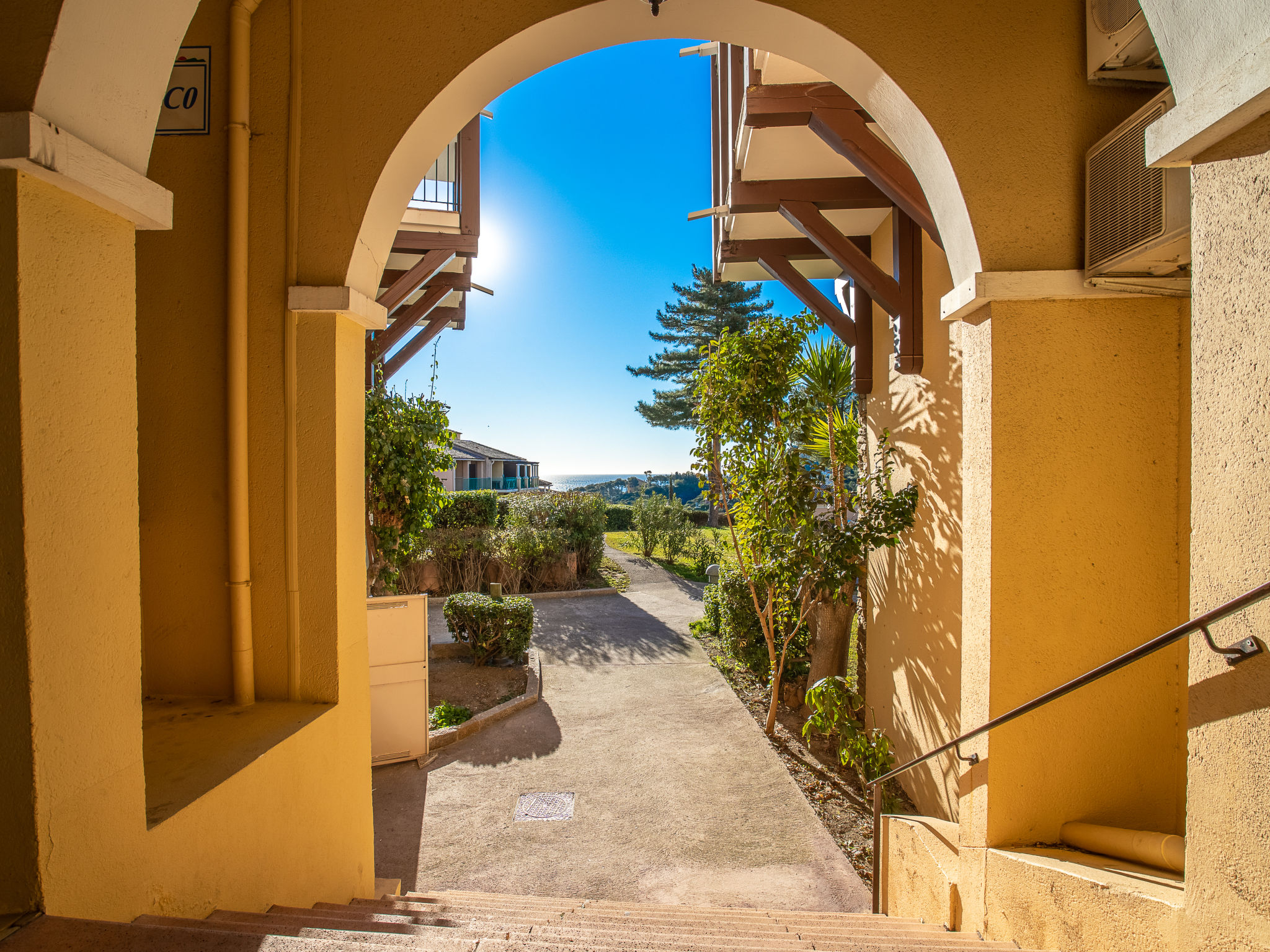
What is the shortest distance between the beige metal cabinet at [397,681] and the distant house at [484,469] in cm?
2242

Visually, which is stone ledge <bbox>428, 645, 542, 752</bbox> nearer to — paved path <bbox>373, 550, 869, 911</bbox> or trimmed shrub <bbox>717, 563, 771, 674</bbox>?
paved path <bbox>373, 550, 869, 911</bbox>

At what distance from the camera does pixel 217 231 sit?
2.80 meters

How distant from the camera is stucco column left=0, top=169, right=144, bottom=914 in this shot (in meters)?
1.42

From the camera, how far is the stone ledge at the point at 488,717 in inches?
215

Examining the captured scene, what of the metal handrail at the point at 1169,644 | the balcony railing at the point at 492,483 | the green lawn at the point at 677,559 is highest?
the metal handrail at the point at 1169,644

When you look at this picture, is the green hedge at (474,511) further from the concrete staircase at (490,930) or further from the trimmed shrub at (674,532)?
the concrete staircase at (490,930)

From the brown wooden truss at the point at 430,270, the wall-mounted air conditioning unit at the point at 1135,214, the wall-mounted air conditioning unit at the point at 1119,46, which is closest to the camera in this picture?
the wall-mounted air conditioning unit at the point at 1135,214

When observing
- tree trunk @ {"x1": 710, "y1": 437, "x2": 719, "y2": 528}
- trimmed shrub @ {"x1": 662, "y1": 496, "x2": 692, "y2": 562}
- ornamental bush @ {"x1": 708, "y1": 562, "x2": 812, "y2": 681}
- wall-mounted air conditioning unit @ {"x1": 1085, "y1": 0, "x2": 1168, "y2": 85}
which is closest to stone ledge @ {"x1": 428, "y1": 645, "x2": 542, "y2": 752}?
ornamental bush @ {"x1": 708, "y1": 562, "x2": 812, "y2": 681}

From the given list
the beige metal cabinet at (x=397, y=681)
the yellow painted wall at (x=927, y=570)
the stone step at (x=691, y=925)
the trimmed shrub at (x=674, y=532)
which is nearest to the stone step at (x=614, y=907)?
the stone step at (x=691, y=925)

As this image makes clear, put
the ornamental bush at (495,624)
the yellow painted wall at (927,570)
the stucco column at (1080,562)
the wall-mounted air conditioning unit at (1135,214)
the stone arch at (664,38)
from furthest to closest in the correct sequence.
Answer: the ornamental bush at (495,624) → the yellow painted wall at (927,570) → the stone arch at (664,38) → the stucco column at (1080,562) → the wall-mounted air conditioning unit at (1135,214)

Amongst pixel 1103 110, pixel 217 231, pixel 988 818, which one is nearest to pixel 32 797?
pixel 217 231

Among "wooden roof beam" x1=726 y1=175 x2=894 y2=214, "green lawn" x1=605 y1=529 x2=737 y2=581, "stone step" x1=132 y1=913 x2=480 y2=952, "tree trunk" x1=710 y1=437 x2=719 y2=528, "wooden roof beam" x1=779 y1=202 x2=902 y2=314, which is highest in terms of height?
"wooden roof beam" x1=726 y1=175 x2=894 y2=214

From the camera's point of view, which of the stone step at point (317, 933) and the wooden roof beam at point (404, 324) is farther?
the wooden roof beam at point (404, 324)

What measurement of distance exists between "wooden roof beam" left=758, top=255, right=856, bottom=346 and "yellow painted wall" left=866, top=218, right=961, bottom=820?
38 cm
